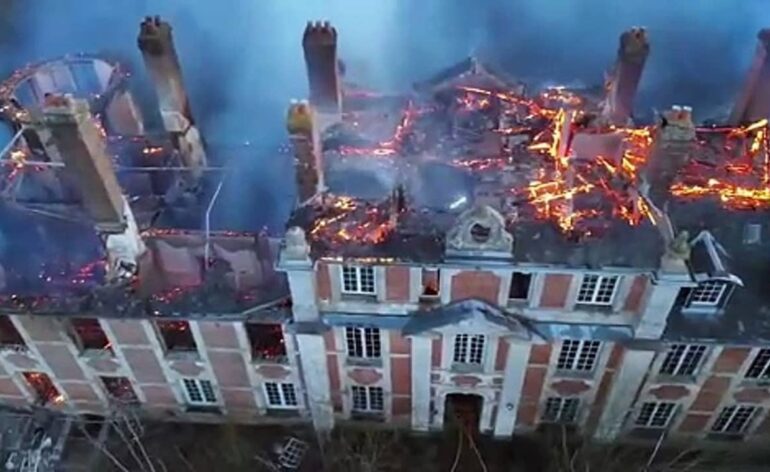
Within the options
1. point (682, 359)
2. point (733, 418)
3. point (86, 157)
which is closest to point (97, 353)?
point (86, 157)

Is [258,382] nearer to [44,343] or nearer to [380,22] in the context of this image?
[44,343]

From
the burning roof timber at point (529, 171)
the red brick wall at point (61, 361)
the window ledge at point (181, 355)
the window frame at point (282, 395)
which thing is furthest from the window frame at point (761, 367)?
the red brick wall at point (61, 361)

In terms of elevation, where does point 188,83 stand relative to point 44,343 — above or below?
above

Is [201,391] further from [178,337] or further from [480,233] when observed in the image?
[480,233]

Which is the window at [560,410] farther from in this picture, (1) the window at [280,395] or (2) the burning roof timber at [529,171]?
(1) the window at [280,395]

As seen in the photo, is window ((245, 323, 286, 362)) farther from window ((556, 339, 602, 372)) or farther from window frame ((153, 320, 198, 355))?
window ((556, 339, 602, 372))

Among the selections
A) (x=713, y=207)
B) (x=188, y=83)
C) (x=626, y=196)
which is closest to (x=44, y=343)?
(x=188, y=83)

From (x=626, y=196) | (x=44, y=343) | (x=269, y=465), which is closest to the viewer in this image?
(x=626, y=196)

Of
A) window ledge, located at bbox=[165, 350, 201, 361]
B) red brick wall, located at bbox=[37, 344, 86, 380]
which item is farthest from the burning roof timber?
red brick wall, located at bbox=[37, 344, 86, 380]
